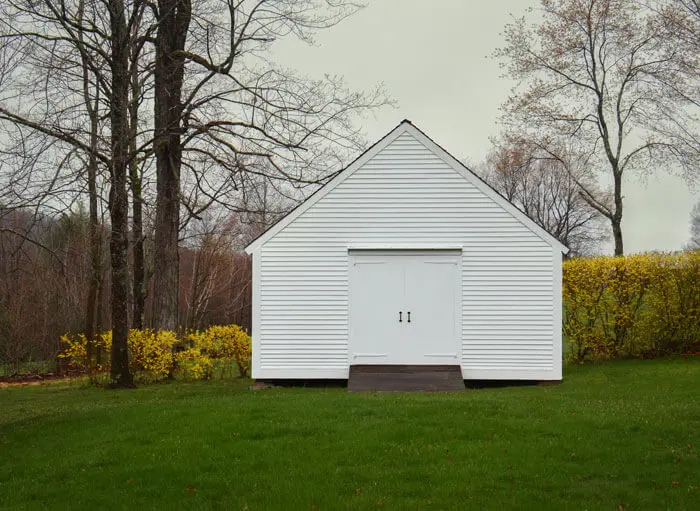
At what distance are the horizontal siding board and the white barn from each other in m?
0.02

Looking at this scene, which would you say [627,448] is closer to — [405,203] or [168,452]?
[168,452]

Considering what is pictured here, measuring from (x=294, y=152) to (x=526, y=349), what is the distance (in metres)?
7.82

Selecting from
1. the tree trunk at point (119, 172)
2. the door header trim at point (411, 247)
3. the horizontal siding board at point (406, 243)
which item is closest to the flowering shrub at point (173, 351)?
the tree trunk at point (119, 172)

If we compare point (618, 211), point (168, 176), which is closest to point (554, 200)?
point (618, 211)

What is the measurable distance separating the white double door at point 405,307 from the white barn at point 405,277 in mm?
23

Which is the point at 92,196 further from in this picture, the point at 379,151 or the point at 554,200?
the point at 554,200

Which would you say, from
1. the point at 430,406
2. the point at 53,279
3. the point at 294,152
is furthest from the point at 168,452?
the point at 53,279

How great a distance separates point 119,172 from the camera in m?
17.5

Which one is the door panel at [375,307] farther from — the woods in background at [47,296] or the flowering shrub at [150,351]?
the woods in background at [47,296]

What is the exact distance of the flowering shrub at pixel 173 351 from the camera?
769 inches

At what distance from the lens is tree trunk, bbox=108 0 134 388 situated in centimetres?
1725

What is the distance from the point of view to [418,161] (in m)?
17.4

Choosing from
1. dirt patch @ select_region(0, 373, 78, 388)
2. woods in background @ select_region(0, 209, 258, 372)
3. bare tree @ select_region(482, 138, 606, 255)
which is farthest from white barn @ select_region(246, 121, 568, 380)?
bare tree @ select_region(482, 138, 606, 255)

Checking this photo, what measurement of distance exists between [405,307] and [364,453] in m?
7.87
